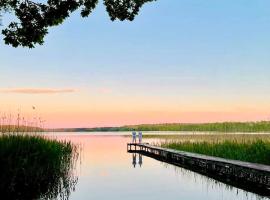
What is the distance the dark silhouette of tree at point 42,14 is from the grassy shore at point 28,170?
2.66 m

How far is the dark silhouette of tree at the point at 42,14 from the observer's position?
41.6 ft

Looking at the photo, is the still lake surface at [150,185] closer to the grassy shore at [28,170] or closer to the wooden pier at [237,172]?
the wooden pier at [237,172]

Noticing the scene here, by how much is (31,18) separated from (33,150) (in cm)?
345

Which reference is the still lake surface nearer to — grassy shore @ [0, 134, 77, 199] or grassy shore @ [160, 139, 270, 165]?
grassy shore @ [0, 134, 77, 199]

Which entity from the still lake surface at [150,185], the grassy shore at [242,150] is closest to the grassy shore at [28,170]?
the still lake surface at [150,185]

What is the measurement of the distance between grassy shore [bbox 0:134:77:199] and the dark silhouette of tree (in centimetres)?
266

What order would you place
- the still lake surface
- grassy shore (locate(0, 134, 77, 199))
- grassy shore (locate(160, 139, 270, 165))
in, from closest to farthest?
grassy shore (locate(0, 134, 77, 199)), the still lake surface, grassy shore (locate(160, 139, 270, 165))

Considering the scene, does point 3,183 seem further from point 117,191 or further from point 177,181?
point 177,181

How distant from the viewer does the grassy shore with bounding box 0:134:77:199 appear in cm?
1185

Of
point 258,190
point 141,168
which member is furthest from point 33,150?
point 141,168

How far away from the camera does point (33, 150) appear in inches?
529

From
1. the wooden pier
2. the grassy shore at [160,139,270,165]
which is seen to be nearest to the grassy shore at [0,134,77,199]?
the wooden pier

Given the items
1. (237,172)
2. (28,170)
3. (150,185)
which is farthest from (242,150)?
(28,170)

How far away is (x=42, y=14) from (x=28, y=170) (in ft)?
12.9
